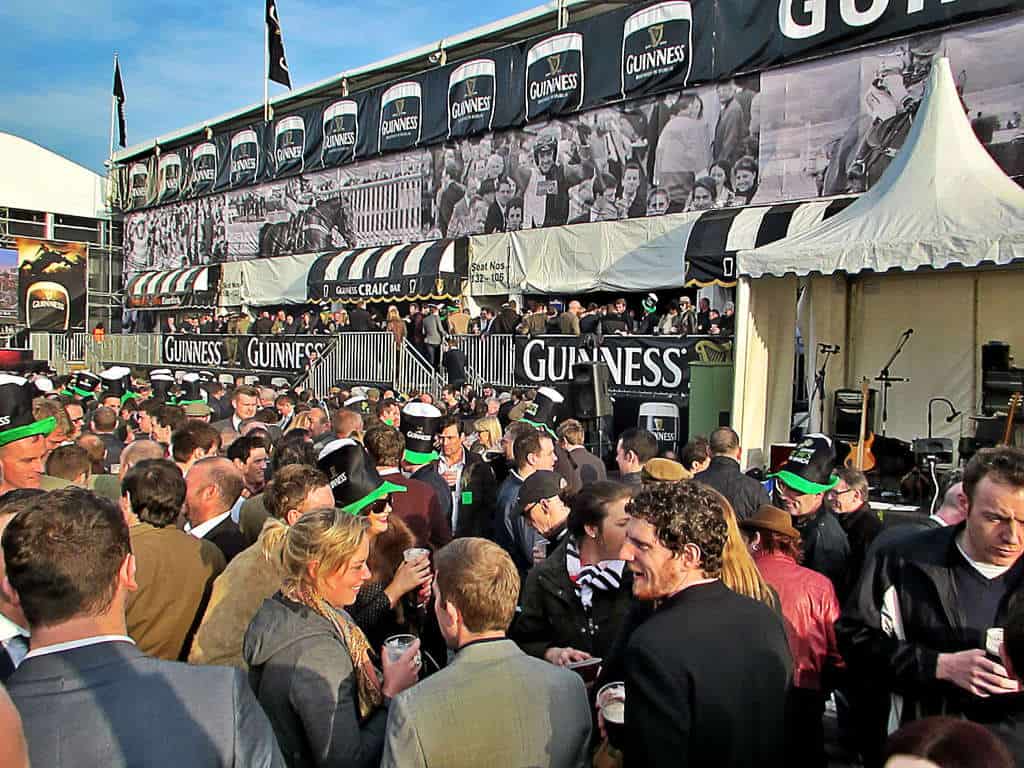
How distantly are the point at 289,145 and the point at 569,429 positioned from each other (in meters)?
24.3

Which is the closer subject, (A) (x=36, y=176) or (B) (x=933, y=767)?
(B) (x=933, y=767)

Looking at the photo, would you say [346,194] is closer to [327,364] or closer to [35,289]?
[327,364]

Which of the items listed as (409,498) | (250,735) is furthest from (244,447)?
(250,735)

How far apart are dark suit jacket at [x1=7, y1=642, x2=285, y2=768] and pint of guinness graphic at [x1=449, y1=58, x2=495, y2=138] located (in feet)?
71.6

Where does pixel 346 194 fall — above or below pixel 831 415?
above

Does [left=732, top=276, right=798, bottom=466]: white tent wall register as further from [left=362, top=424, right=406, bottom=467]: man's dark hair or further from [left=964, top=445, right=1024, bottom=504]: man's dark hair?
[left=964, top=445, right=1024, bottom=504]: man's dark hair

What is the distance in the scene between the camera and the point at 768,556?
12.1ft

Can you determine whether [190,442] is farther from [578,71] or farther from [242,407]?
[578,71]

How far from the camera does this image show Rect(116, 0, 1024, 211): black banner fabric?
15.5m

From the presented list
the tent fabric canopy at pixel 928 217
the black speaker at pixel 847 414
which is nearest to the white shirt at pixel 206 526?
the tent fabric canopy at pixel 928 217

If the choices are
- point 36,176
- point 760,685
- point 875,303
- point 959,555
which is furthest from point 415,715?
point 36,176

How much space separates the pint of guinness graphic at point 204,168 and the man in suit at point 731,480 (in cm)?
3052

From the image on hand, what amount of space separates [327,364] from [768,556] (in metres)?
15.9

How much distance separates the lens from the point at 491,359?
51.4 ft
